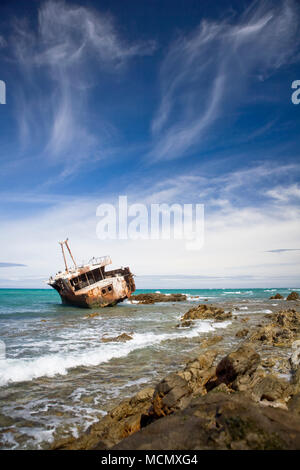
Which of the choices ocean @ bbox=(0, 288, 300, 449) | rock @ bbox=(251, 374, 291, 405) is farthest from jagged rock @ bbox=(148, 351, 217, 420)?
ocean @ bbox=(0, 288, 300, 449)

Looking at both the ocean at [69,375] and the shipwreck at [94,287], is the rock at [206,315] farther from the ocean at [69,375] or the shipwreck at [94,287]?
the shipwreck at [94,287]

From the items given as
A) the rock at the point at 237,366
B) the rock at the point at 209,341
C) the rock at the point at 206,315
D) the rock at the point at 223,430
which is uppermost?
the rock at the point at 223,430

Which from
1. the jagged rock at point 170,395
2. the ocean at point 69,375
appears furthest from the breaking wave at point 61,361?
the jagged rock at point 170,395

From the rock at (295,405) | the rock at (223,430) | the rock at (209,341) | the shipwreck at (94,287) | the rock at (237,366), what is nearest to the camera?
the rock at (223,430)

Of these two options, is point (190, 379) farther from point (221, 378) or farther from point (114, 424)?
point (114, 424)

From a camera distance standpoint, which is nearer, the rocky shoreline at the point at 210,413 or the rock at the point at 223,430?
the rock at the point at 223,430

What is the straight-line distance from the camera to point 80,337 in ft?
48.6

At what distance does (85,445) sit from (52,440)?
0.93m

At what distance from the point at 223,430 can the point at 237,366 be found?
354cm

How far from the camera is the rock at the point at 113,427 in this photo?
4.43 metres

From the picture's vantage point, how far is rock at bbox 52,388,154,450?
4.43 metres

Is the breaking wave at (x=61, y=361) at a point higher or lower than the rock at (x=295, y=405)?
lower

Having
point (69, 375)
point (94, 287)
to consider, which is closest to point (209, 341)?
point (69, 375)
